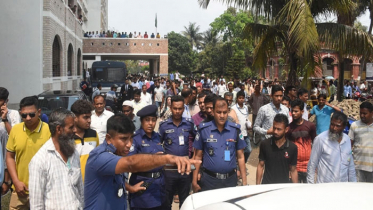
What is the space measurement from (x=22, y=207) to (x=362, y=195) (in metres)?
3.49

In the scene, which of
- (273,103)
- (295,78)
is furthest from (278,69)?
(273,103)

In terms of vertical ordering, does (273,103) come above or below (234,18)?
below

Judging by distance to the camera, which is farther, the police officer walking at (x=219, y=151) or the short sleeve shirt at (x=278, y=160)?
the short sleeve shirt at (x=278, y=160)

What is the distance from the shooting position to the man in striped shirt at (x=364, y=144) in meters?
5.41

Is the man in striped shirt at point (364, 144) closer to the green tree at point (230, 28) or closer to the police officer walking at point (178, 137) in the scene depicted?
the police officer walking at point (178, 137)

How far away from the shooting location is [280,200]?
2273mm

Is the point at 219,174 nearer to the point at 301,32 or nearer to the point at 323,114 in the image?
the point at 323,114

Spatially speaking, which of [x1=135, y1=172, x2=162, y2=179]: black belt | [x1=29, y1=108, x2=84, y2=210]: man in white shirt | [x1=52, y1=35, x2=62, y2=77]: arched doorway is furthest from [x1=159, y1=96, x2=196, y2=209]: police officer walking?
[x1=52, y1=35, x2=62, y2=77]: arched doorway

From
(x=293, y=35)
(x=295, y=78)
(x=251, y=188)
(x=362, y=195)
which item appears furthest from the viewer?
(x=295, y=78)

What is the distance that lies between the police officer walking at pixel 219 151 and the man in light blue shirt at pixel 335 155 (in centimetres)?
101

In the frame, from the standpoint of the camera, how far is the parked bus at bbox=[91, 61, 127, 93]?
2430cm

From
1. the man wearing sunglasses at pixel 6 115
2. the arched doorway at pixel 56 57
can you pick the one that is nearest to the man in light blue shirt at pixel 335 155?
the man wearing sunglasses at pixel 6 115

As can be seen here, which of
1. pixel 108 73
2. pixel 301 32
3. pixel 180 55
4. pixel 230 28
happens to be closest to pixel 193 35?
pixel 180 55

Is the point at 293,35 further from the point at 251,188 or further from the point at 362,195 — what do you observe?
the point at 362,195
